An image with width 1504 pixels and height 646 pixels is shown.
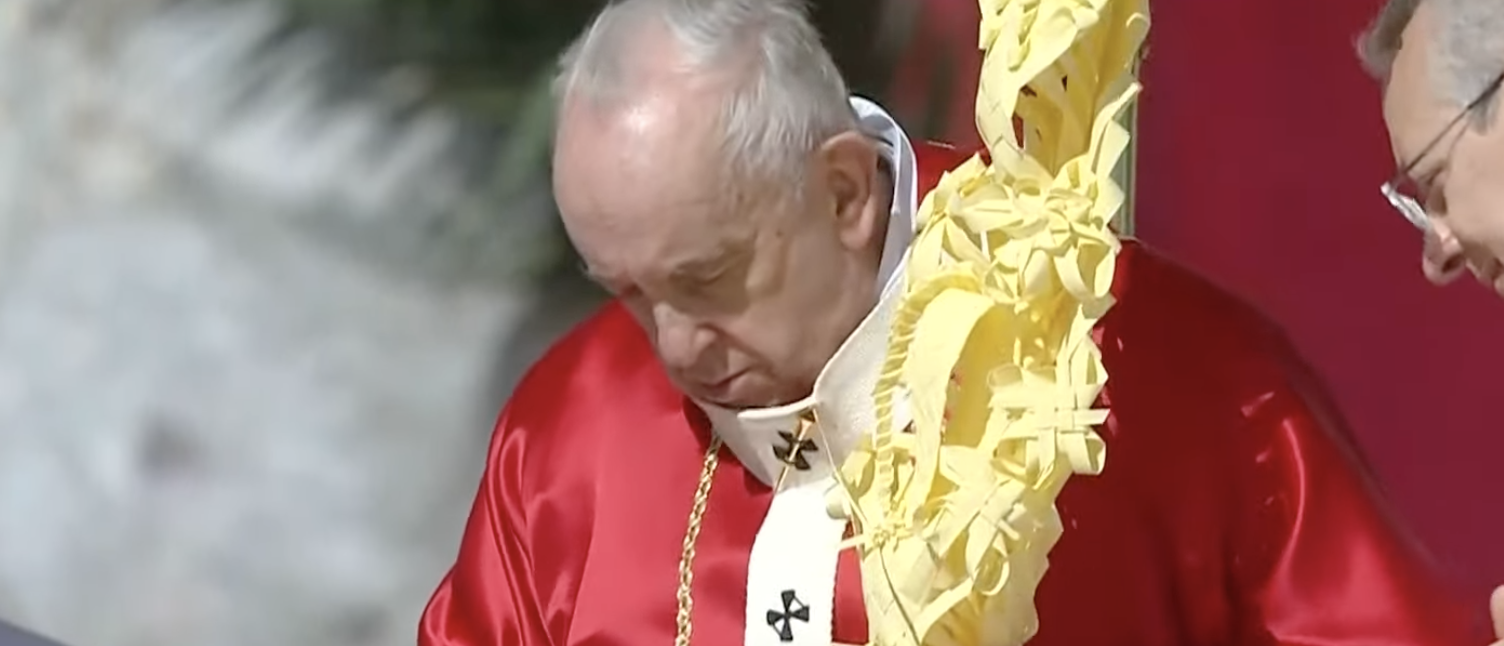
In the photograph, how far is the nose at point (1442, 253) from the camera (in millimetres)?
732

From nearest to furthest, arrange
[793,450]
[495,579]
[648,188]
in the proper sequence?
[648,188] < [793,450] < [495,579]

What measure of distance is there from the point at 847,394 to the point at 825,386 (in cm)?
1

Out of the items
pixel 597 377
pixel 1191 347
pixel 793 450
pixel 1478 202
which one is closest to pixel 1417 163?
pixel 1478 202

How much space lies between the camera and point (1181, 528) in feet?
3.10

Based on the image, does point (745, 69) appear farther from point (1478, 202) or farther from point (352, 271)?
point (352, 271)

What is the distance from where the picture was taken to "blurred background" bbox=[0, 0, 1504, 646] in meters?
1.34

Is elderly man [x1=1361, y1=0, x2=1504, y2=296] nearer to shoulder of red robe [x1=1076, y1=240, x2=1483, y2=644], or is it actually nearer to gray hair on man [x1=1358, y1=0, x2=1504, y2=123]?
gray hair on man [x1=1358, y1=0, x2=1504, y2=123]

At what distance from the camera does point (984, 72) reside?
0.77m

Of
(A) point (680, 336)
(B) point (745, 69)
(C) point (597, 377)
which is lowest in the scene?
(C) point (597, 377)

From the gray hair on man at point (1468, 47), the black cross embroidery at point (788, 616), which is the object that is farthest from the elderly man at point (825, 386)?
the gray hair on man at point (1468, 47)

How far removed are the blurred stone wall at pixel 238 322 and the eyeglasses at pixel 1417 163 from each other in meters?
0.73

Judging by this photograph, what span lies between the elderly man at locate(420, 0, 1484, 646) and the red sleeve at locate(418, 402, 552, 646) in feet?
0.19

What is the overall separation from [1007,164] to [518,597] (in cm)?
45

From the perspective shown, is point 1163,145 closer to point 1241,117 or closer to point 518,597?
point 1241,117
